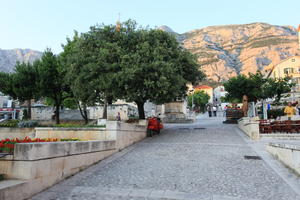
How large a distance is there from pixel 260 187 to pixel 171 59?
1123 centimetres

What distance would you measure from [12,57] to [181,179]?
197086mm

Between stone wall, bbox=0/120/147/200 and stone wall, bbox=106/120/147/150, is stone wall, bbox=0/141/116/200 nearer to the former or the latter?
stone wall, bbox=0/120/147/200

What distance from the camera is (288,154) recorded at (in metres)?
7.95

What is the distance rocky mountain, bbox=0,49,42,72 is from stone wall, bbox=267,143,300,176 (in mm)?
152042

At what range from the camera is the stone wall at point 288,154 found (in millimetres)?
7121

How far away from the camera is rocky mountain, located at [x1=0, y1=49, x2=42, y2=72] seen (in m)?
148

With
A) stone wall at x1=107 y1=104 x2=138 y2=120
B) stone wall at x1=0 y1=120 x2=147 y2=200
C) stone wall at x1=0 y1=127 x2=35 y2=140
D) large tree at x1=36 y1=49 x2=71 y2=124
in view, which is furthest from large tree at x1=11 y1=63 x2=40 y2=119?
stone wall at x1=0 y1=120 x2=147 y2=200

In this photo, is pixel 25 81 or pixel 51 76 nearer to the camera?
pixel 51 76

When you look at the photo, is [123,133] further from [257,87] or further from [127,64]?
[257,87]

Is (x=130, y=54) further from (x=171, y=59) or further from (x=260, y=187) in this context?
(x=260, y=187)

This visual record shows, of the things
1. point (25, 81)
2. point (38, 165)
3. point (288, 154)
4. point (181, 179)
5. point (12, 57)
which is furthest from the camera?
point (12, 57)

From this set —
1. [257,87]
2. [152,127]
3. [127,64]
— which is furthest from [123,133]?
[257,87]

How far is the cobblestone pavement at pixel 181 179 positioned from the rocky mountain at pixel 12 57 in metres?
150

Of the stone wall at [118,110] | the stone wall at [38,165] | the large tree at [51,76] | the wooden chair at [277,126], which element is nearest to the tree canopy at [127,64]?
the large tree at [51,76]
